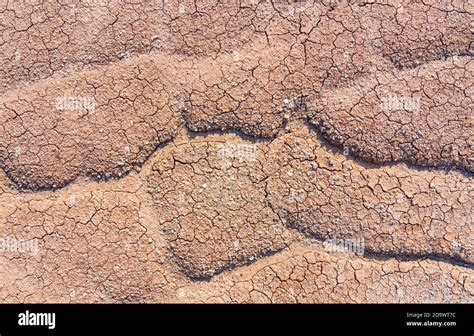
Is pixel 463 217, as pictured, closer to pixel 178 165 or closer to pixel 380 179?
pixel 380 179

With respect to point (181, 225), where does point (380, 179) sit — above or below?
above

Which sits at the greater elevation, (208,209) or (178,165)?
(178,165)

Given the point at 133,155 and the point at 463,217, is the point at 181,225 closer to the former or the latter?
the point at 133,155

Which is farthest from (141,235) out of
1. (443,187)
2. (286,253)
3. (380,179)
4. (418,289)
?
(443,187)

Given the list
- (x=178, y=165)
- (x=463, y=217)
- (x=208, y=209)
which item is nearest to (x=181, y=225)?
(x=208, y=209)

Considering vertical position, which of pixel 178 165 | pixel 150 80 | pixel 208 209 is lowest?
pixel 208 209
